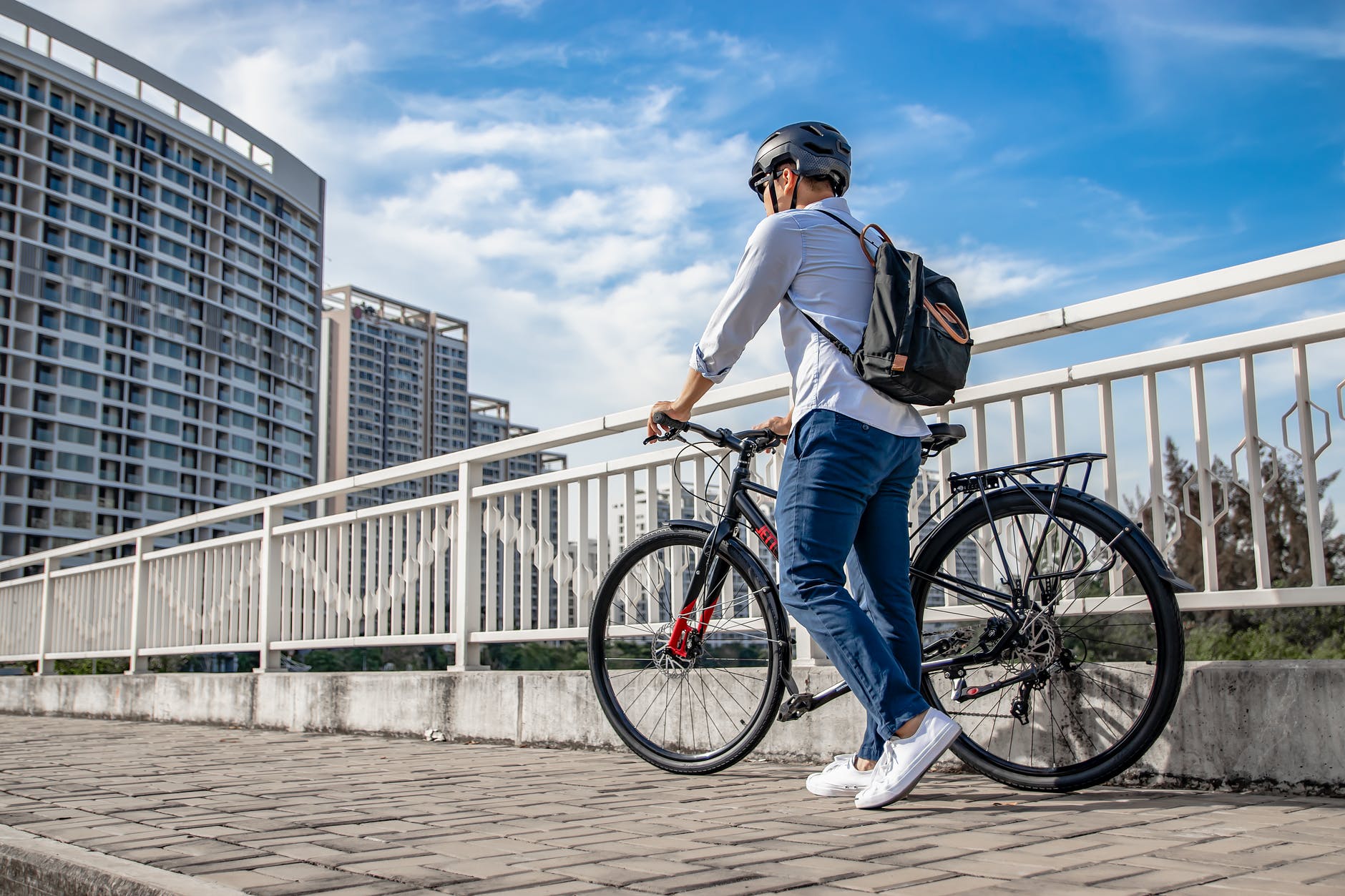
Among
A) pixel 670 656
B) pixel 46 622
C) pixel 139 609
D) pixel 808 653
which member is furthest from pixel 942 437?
pixel 46 622

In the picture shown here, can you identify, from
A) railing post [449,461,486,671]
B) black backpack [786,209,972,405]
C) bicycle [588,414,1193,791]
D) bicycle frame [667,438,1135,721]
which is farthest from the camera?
railing post [449,461,486,671]

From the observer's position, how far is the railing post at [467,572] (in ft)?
18.9

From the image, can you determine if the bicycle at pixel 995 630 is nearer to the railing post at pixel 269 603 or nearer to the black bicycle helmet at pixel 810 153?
the black bicycle helmet at pixel 810 153

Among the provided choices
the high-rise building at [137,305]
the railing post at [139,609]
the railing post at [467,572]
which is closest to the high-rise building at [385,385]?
the high-rise building at [137,305]

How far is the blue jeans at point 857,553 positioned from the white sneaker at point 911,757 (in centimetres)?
4

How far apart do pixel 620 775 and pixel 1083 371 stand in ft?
6.91

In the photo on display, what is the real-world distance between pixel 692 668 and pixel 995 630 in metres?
1.17

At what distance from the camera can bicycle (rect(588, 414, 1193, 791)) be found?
296 cm

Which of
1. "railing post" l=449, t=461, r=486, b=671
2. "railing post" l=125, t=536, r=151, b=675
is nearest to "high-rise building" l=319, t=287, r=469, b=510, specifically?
"railing post" l=125, t=536, r=151, b=675

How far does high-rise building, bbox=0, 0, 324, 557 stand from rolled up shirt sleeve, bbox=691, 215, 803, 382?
77.7 metres

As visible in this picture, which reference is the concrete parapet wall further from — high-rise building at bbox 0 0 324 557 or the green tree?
high-rise building at bbox 0 0 324 557

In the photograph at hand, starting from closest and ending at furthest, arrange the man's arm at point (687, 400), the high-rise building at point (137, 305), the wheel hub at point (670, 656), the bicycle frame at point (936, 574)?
1. the bicycle frame at point (936, 574)
2. the man's arm at point (687, 400)
3. the wheel hub at point (670, 656)
4. the high-rise building at point (137, 305)

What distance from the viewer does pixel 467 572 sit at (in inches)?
229

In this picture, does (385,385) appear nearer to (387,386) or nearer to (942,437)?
(387,386)
